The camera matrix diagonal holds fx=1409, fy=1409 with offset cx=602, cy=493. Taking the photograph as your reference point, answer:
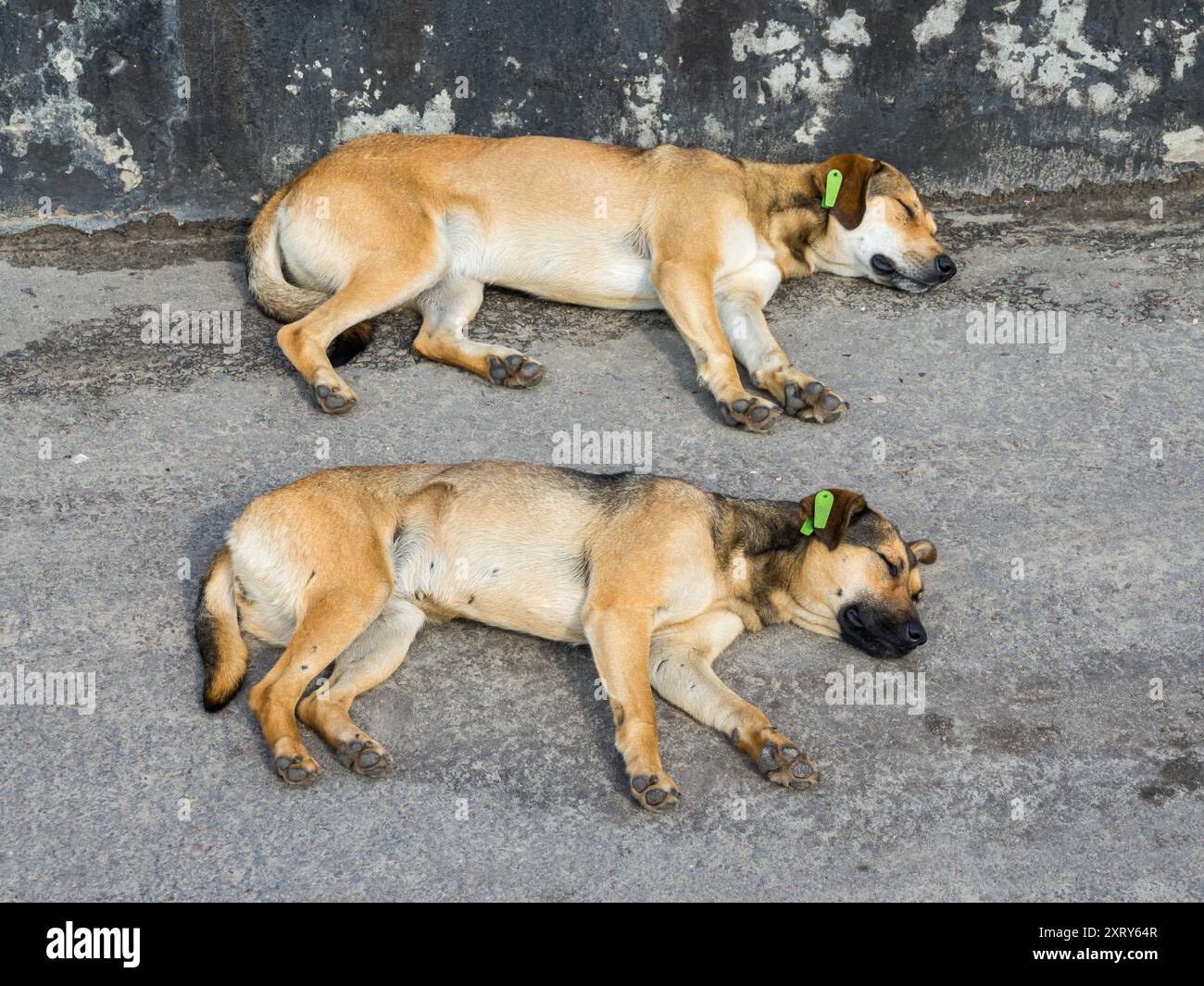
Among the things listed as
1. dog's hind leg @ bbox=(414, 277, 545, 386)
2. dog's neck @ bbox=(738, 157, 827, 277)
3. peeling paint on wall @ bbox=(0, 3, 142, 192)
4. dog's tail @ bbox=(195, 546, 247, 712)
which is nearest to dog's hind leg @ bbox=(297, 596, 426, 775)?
dog's tail @ bbox=(195, 546, 247, 712)

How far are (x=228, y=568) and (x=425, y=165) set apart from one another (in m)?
2.82

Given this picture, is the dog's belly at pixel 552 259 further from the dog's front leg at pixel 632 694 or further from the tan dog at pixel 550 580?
the dog's front leg at pixel 632 694

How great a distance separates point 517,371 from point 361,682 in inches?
84.7

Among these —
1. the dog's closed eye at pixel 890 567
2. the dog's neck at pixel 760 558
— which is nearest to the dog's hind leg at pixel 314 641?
the dog's neck at pixel 760 558

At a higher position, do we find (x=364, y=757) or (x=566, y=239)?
(x=566, y=239)

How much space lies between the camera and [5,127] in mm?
7207

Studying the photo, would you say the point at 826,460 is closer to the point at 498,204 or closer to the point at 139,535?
the point at 498,204

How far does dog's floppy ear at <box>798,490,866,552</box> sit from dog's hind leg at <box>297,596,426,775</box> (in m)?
1.44

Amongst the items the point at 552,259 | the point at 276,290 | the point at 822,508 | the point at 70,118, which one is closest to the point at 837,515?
the point at 822,508

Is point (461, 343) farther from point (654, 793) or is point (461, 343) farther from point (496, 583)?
point (654, 793)

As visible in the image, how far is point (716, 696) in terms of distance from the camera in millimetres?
4625

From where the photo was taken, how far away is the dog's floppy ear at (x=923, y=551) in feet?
17.1

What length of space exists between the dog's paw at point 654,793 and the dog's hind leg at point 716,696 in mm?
320

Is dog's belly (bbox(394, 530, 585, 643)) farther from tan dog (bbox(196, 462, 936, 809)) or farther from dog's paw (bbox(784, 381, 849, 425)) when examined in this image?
dog's paw (bbox(784, 381, 849, 425))
